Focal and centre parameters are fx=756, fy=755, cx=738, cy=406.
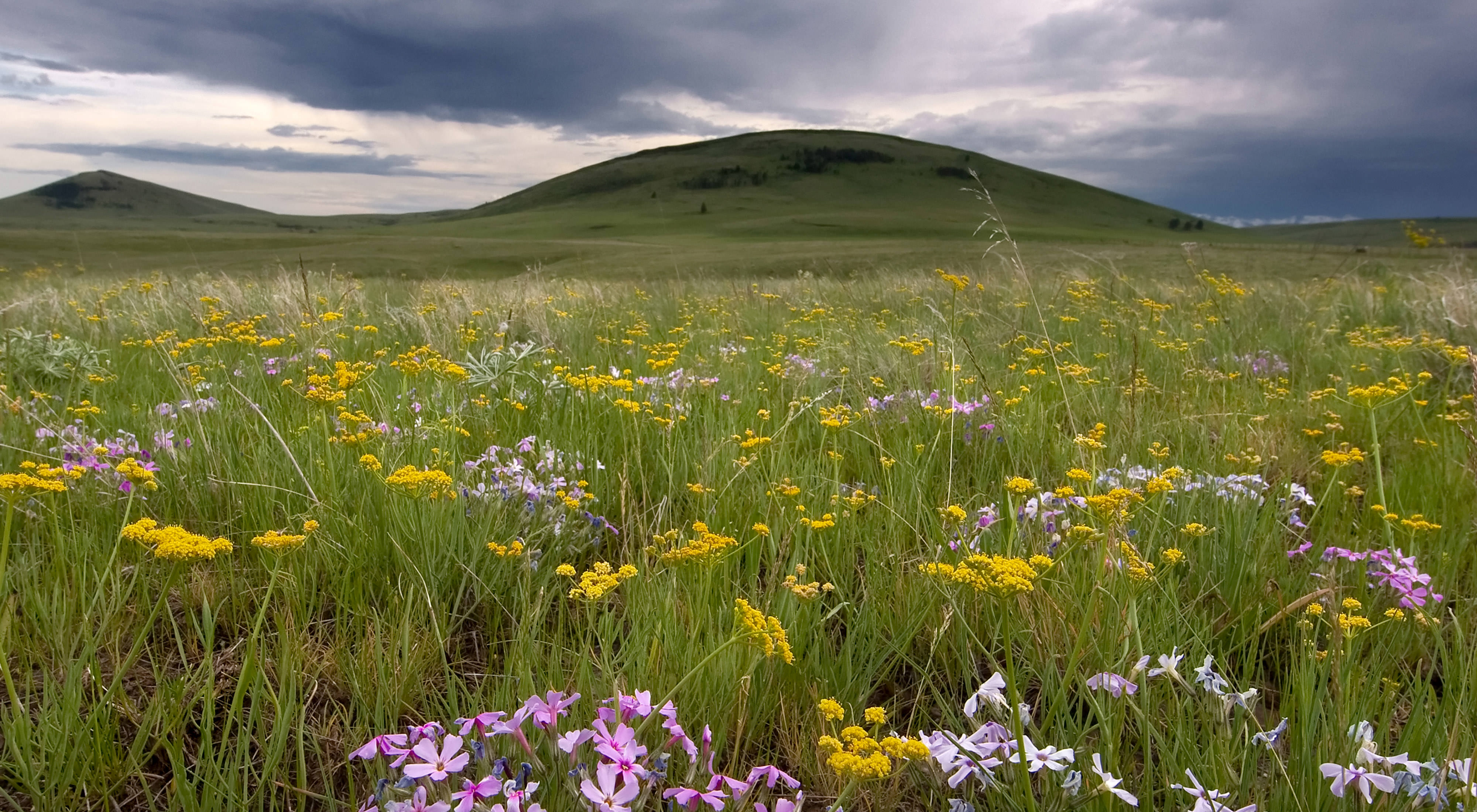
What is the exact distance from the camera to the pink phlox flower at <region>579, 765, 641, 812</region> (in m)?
1.10

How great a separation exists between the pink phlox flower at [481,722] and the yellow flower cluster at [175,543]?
0.48 metres

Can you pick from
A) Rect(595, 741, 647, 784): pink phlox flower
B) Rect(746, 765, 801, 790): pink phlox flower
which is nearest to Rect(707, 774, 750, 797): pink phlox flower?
Rect(746, 765, 801, 790): pink phlox flower

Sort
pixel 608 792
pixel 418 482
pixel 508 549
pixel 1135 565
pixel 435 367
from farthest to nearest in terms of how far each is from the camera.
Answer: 1. pixel 435 367
2. pixel 508 549
3. pixel 418 482
4. pixel 1135 565
5. pixel 608 792

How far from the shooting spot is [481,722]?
132 cm

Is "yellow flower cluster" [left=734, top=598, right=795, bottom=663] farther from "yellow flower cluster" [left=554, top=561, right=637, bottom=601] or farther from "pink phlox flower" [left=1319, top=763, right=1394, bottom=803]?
"pink phlox flower" [left=1319, top=763, right=1394, bottom=803]

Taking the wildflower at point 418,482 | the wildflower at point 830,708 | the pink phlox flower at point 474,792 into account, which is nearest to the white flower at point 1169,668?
the wildflower at point 830,708

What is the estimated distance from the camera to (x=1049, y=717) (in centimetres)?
144

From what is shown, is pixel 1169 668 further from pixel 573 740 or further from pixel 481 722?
pixel 481 722

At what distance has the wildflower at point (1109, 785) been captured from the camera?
114 centimetres

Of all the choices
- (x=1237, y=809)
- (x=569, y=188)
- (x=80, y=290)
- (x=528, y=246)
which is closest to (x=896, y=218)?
(x=528, y=246)

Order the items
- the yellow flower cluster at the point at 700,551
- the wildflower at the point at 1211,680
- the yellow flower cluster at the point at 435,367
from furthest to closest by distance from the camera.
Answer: the yellow flower cluster at the point at 435,367 → the yellow flower cluster at the point at 700,551 → the wildflower at the point at 1211,680

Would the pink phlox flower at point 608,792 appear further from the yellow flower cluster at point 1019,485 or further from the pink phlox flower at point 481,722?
the yellow flower cluster at point 1019,485

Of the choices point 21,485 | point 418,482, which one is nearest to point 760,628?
point 418,482

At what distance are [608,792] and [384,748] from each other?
1.44 ft
